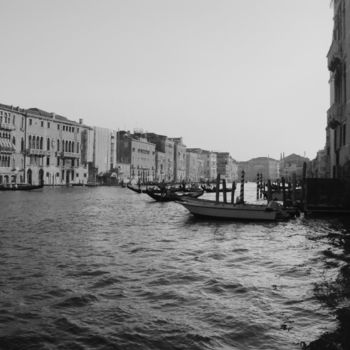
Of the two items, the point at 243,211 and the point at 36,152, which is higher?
the point at 36,152

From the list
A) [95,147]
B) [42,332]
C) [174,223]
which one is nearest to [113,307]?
[42,332]

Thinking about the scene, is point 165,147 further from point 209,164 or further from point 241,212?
point 241,212

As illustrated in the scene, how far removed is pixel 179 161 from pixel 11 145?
189 feet

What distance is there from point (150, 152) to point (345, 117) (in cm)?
7128

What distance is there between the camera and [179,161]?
4257 inches

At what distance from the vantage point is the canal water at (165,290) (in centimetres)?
529

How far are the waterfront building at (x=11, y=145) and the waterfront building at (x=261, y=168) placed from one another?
402ft

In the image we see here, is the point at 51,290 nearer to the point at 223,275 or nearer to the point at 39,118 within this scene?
the point at 223,275

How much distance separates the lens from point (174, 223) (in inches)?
733

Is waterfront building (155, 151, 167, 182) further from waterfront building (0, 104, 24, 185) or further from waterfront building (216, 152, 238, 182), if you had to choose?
waterfront building (0, 104, 24, 185)

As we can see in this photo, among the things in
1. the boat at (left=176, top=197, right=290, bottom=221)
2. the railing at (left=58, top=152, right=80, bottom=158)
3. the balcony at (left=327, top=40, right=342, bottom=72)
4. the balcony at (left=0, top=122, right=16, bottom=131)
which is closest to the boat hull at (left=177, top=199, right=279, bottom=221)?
the boat at (left=176, top=197, right=290, bottom=221)

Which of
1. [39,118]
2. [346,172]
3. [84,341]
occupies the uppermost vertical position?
[39,118]

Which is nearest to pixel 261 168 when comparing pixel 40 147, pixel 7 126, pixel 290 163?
pixel 290 163

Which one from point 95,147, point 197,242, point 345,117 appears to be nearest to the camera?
point 197,242
